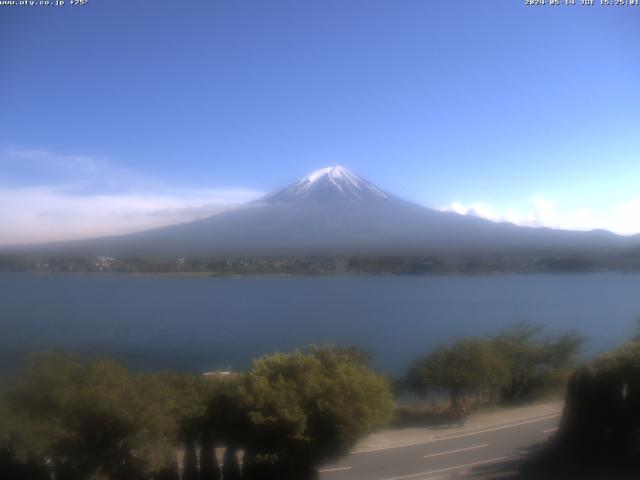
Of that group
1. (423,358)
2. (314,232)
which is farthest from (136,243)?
(423,358)

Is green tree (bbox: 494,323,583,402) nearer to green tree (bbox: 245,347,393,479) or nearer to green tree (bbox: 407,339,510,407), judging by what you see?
green tree (bbox: 407,339,510,407)

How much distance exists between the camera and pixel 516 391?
24.7ft

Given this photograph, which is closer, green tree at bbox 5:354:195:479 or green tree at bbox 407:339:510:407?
green tree at bbox 5:354:195:479

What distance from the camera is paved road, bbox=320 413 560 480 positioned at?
16.6 feet

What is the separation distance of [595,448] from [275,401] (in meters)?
3.56

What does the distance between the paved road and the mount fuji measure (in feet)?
25.4

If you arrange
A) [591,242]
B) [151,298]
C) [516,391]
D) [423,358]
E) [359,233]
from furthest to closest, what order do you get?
[359,233], [151,298], [591,242], [423,358], [516,391]

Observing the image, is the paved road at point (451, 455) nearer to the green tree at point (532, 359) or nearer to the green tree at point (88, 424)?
the green tree at point (532, 359)

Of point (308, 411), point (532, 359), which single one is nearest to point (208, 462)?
point (308, 411)

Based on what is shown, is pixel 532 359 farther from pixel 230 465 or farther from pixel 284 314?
pixel 284 314

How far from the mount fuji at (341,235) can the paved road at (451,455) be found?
7754 mm

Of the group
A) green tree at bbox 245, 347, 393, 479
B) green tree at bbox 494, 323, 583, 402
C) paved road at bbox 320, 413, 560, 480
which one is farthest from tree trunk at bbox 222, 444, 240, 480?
green tree at bbox 494, 323, 583, 402

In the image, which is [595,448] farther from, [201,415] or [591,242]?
[591,242]

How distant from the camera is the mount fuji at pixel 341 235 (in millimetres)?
16203
